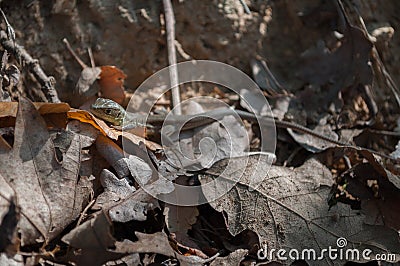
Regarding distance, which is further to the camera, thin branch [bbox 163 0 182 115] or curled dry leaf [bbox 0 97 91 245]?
thin branch [bbox 163 0 182 115]

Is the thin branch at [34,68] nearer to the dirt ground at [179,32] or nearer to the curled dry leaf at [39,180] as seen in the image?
the dirt ground at [179,32]

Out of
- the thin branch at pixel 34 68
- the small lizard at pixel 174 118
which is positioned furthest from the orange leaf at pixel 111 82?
the thin branch at pixel 34 68

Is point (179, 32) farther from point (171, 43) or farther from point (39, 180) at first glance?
point (39, 180)
